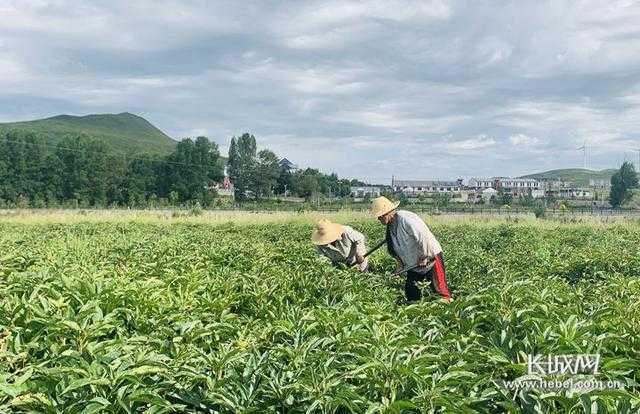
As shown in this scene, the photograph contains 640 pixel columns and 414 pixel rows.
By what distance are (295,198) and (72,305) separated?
9141 centimetres

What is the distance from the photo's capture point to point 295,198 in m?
94.6

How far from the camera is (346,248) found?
26.2 feet

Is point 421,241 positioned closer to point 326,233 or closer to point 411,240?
point 411,240

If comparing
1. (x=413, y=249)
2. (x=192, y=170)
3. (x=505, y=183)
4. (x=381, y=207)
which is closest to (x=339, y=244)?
(x=381, y=207)

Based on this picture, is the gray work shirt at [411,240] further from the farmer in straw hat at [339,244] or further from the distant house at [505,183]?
the distant house at [505,183]

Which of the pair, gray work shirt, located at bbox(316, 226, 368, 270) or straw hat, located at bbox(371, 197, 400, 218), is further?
gray work shirt, located at bbox(316, 226, 368, 270)

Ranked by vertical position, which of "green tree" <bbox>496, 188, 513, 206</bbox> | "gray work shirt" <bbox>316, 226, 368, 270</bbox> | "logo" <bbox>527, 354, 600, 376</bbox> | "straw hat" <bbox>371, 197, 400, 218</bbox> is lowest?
"green tree" <bbox>496, 188, 513, 206</bbox>

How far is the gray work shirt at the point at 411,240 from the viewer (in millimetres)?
6480

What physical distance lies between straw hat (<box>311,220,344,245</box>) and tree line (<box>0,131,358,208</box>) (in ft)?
203

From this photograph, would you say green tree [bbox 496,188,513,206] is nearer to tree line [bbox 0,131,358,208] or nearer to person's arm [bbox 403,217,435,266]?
tree line [bbox 0,131,358,208]

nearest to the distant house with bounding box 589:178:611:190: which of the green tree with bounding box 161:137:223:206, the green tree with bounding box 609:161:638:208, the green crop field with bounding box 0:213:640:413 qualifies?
the green tree with bounding box 609:161:638:208

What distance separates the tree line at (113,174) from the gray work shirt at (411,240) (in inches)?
2487

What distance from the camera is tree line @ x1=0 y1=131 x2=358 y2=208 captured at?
7381 cm

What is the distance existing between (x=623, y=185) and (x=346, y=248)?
101332 millimetres
